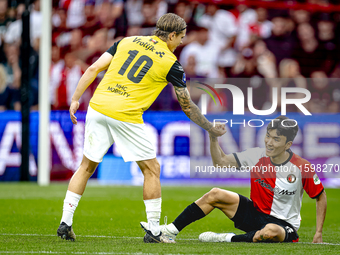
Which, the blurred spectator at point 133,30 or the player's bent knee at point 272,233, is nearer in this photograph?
the player's bent knee at point 272,233

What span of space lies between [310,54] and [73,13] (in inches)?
207

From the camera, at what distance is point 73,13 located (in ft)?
36.0

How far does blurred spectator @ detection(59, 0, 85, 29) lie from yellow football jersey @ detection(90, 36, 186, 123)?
7.13 metres

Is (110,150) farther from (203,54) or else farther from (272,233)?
(272,233)

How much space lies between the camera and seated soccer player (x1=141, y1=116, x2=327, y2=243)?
4.06m

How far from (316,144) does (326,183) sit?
6.80 ft

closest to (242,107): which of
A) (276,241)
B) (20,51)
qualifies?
(276,241)

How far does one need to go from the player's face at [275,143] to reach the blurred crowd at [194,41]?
5938 millimetres

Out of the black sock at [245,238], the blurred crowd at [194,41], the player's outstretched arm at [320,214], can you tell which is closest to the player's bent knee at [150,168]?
the black sock at [245,238]

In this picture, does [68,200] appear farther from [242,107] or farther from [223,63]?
[223,63]

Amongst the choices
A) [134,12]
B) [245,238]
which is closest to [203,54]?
[134,12]

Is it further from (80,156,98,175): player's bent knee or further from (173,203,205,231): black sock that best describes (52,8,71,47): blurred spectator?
(173,203,205,231): black sock

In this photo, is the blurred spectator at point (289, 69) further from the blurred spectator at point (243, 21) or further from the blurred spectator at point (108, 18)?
the blurred spectator at point (108, 18)

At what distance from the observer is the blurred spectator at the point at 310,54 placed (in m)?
11.6
